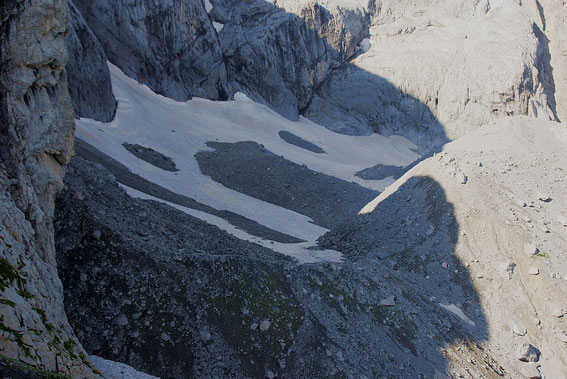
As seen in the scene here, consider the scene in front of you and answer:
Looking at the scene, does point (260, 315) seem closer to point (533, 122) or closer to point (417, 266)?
point (417, 266)

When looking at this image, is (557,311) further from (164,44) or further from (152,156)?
(164,44)

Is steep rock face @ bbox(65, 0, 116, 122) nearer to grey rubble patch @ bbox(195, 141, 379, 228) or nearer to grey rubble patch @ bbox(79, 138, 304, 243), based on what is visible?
grey rubble patch @ bbox(195, 141, 379, 228)

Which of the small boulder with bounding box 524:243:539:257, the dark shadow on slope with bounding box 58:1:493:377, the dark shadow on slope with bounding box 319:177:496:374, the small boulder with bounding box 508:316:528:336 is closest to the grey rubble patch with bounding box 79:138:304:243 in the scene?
the dark shadow on slope with bounding box 319:177:496:374

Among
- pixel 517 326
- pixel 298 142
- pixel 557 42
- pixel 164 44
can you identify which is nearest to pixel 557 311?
pixel 517 326

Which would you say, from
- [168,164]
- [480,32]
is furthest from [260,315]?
[480,32]

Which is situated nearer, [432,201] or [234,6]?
[432,201]

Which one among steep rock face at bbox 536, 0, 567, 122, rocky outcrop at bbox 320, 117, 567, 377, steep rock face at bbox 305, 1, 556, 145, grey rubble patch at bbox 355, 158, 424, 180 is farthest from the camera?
steep rock face at bbox 536, 0, 567, 122
